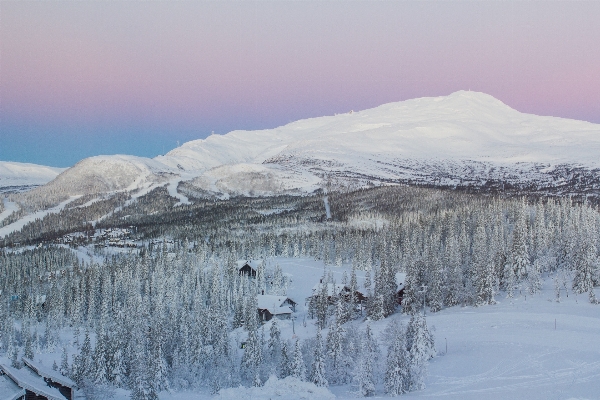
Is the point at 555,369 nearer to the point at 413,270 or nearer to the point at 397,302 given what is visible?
the point at 413,270

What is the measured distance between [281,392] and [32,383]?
1676 cm

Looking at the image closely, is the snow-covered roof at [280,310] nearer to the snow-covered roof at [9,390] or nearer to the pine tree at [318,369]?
the pine tree at [318,369]

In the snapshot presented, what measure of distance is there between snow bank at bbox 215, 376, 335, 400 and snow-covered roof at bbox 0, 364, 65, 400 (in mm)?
11186

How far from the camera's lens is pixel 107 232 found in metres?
181

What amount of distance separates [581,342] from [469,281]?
27.0 metres

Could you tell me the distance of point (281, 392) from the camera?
3631cm

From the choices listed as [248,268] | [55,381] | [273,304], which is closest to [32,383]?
[55,381]

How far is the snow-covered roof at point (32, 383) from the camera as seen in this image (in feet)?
107

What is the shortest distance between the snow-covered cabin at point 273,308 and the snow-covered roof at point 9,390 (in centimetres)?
4528

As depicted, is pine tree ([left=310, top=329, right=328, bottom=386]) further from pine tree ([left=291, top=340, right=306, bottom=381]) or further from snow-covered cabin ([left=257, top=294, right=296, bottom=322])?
snow-covered cabin ([left=257, top=294, right=296, bottom=322])

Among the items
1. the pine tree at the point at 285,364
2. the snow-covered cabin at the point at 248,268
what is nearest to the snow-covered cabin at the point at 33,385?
the pine tree at the point at 285,364

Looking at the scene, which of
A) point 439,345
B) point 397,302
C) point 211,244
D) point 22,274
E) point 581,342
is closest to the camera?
point 581,342

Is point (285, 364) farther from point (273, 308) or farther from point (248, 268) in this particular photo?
Result: point (248, 268)

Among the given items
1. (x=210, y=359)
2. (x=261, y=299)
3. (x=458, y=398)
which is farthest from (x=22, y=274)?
(x=458, y=398)
